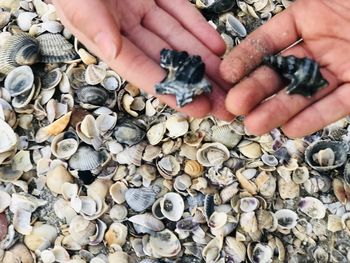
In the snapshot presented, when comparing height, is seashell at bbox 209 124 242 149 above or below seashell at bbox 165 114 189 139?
below

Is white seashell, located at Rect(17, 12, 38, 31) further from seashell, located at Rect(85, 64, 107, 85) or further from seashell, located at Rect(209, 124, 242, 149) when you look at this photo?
seashell, located at Rect(209, 124, 242, 149)

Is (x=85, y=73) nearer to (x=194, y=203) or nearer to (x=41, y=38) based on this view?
(x=41, y=38)

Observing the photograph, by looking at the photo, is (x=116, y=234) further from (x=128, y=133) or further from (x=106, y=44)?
(x=106, y=44)

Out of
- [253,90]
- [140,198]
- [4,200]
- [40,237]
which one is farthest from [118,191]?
[253,90]

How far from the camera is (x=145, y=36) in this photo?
2.20m

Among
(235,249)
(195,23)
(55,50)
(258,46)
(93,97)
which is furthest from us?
(55,50)

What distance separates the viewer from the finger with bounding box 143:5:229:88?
7.08 ft

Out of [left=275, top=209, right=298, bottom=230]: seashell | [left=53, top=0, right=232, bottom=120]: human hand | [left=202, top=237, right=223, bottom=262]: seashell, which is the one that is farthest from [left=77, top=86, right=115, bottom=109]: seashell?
[left=275, top=209, right=298, bottom=230]: seashell

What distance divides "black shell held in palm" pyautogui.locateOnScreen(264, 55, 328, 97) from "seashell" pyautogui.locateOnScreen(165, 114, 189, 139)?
1.96ft

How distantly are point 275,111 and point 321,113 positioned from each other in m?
0.18

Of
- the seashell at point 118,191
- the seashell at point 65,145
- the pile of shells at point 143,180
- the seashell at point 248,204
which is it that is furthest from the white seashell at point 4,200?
the seashell at point 248,204

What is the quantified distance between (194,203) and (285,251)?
0.41 meters

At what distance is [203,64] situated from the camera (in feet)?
6.64

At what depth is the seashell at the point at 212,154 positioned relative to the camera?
8.35 ft
